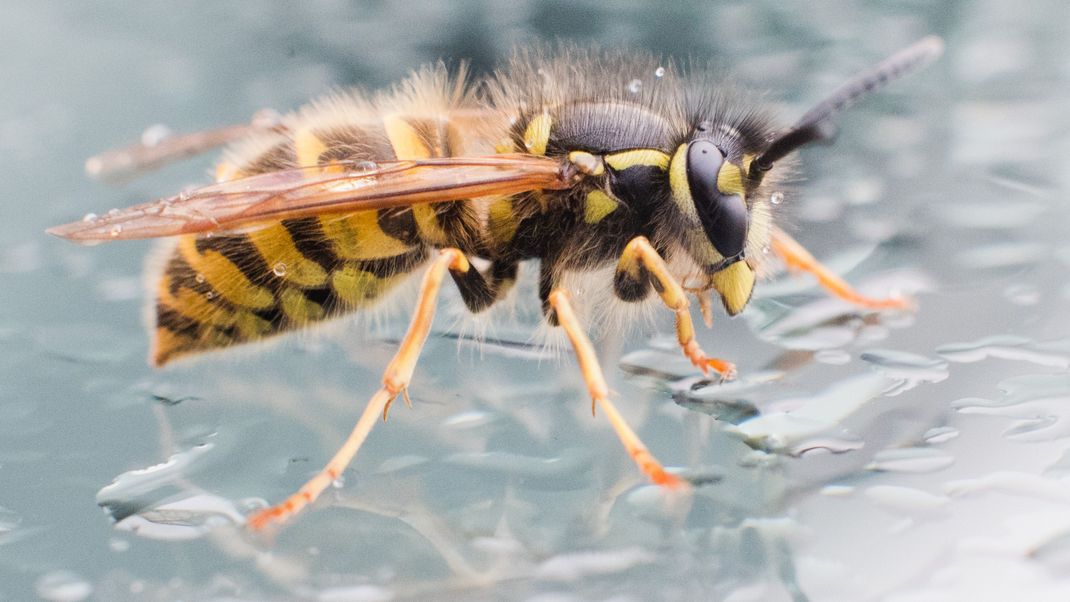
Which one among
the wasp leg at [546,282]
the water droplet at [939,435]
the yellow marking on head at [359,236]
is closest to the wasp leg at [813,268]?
the wasp leg at [546,282]

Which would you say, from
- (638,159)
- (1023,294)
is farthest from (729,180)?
(1023,294)

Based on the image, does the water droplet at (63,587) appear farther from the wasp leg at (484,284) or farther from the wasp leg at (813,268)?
the wasp leg at (813,268)

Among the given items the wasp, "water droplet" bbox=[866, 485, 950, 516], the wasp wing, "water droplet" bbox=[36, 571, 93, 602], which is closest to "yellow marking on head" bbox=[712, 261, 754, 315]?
the wasp

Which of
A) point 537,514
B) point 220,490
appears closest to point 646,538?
point 537,514

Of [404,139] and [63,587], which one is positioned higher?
[404,139]

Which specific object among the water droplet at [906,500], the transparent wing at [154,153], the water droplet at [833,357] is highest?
the transparent wing at [154,153]

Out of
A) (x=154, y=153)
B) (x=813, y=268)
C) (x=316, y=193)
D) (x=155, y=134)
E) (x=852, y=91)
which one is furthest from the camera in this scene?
(x=155, y=134)

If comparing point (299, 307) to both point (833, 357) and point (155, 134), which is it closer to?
point (155, 134)

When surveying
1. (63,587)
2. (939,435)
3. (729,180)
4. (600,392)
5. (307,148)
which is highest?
(307,148)

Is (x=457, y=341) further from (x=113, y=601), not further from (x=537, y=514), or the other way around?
(x=113, y=601)
